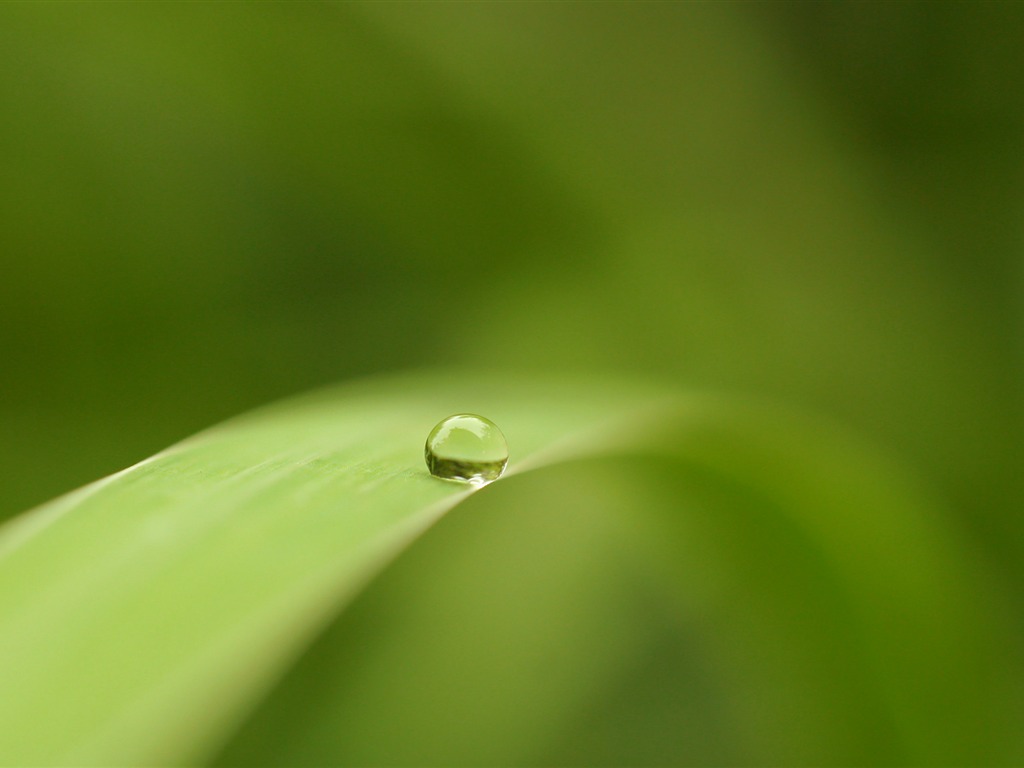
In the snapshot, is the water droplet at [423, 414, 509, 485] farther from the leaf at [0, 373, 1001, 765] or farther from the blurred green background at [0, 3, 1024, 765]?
the blurred green background at [0, 3, 1024, 765]

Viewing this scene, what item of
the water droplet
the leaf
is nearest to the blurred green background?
the leaf

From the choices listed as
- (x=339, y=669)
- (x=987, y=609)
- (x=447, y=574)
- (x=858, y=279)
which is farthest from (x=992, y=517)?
(x=339, y=669)

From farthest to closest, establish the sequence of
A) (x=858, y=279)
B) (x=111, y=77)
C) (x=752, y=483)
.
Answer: (x=858, y=279) < (x=111, y=77) < (x=752, y=483)

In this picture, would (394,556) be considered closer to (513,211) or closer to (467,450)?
(467,450)

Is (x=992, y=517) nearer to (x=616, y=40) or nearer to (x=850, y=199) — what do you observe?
(x=850, y=199)

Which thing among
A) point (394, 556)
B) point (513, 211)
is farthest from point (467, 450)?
point (513, 211)
